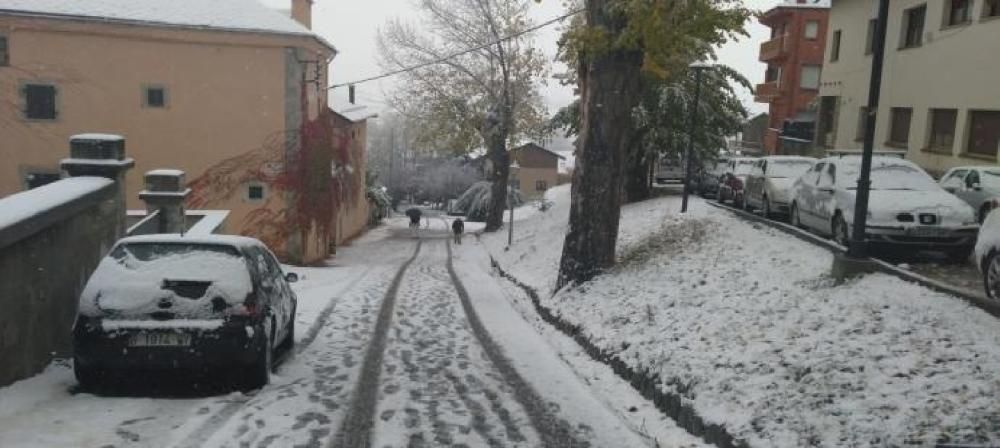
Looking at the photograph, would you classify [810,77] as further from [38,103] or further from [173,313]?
[173,313]

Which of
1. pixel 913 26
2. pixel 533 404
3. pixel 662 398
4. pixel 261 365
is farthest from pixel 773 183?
pixel 261 365

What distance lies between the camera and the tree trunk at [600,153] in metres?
11.7

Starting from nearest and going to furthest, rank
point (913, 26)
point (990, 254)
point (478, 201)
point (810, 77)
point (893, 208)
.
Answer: point (990, 254)
point (893, 208)
point (913, 26)
point (810, 77)
point (478, 201)

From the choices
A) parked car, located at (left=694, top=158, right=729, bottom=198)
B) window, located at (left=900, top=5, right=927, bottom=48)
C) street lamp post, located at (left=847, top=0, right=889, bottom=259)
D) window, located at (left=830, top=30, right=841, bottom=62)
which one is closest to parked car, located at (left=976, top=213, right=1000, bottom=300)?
street lamp post, located at (left=847, top=0, right=889, bottom=259)

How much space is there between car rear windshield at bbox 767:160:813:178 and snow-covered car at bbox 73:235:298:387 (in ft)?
46.3

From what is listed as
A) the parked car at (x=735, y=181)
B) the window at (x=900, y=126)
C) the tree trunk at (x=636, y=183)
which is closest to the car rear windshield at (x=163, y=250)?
the parked car at (x=735, y=181)

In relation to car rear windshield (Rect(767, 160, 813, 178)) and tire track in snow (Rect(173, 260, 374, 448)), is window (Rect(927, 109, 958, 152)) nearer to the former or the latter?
car rear windshield (Rect(767, 160, 813, 178))

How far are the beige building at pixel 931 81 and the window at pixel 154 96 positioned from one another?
2363 cm

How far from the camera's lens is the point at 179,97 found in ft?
77.7

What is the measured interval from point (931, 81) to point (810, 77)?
997 inches

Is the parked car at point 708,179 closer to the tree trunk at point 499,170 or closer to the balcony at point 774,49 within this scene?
the tree trunk at point 499,170

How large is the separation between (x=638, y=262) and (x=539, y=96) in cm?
2654

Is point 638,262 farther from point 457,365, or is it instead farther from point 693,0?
point 457,365

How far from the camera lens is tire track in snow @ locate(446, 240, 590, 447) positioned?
561 centimetres
